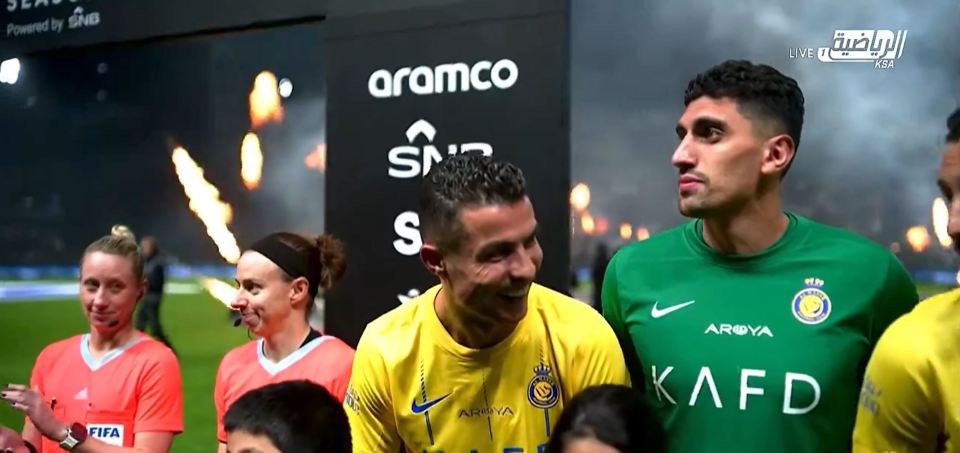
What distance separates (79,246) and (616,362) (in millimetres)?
5475

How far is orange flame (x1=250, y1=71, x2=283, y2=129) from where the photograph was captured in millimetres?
5677

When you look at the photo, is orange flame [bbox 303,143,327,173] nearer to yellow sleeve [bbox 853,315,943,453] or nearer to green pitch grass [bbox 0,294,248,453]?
green pitch grass [bbox 0,294,248,453]

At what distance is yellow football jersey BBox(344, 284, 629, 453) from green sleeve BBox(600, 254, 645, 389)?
0.10 m

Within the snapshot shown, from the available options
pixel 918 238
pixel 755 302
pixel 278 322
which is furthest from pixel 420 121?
pixel 918 238

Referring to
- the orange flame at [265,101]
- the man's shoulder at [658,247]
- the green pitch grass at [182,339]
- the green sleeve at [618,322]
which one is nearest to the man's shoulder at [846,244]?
the man's shoulder at [658,247]

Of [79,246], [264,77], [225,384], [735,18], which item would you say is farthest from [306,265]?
[79,246]

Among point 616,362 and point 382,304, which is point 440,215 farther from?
point 382,304

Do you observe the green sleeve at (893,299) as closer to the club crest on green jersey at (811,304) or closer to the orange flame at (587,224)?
the club crest on green jersey at (811,304)

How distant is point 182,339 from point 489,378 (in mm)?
Answer: 4454

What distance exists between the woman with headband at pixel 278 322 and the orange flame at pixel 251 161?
347 cm

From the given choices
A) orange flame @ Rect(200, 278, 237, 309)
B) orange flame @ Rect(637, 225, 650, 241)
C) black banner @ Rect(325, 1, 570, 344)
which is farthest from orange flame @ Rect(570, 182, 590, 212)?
orange flame @ Rect(200, 278, 237, 309)

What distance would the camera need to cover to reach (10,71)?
4.28 meters

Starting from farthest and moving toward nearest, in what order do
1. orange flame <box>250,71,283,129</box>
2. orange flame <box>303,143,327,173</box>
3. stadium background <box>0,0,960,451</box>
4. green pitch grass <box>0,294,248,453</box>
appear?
orange flame <box>250,71,283,129</box>
orange flame <box>303,143,327,173</box>
green pitch grass <box>0,294,248,453</box>
stadium background <box>0,0,960,451</box>

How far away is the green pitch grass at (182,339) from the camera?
491 cm
